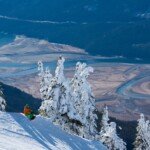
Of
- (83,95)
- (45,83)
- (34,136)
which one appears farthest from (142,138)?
(34,136)

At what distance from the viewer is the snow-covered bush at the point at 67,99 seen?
44312mm

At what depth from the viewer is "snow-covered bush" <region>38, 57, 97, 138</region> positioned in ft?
145

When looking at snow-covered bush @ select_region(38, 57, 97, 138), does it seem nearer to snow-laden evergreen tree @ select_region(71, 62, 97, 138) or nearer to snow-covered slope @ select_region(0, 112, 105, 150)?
snow-laden evergreen tree @ select_region(71, 62, 97, 138)

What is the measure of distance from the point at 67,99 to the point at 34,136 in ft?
42.1

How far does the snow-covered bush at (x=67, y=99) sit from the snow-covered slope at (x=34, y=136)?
8.85 meters

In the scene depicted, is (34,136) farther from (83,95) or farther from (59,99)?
(83,95)

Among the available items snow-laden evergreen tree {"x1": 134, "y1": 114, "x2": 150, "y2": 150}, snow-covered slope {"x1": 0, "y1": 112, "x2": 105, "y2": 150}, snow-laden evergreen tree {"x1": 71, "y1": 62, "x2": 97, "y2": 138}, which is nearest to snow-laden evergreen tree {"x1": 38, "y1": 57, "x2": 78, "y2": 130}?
snow-laden evergreen tree {"x1": 71, "y1": 62, "x2": 97, "y2": 138}

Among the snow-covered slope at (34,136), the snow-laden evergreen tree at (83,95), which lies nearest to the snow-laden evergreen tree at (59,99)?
the snow-laden evergreen tree at (83,95)

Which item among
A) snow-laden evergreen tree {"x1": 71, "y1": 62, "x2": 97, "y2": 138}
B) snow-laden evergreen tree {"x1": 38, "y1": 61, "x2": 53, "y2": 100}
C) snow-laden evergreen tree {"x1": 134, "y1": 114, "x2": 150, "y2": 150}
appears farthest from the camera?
snow-laden evergreen tree {"x1": 134, "y1": 114, "x2": 150, "y2": 150}

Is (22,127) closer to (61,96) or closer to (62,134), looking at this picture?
(62,134)

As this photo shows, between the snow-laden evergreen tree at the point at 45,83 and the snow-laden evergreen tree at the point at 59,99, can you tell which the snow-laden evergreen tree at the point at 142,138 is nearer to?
the snow-laden evergreen tree at the point at 59,99

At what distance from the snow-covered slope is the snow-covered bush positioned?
885 centimetres

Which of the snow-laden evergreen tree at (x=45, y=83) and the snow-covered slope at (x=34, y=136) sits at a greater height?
the snow-laden evergreen tree at (x=45, y=83)

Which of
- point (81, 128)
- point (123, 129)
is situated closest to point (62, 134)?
point (81, 128)
